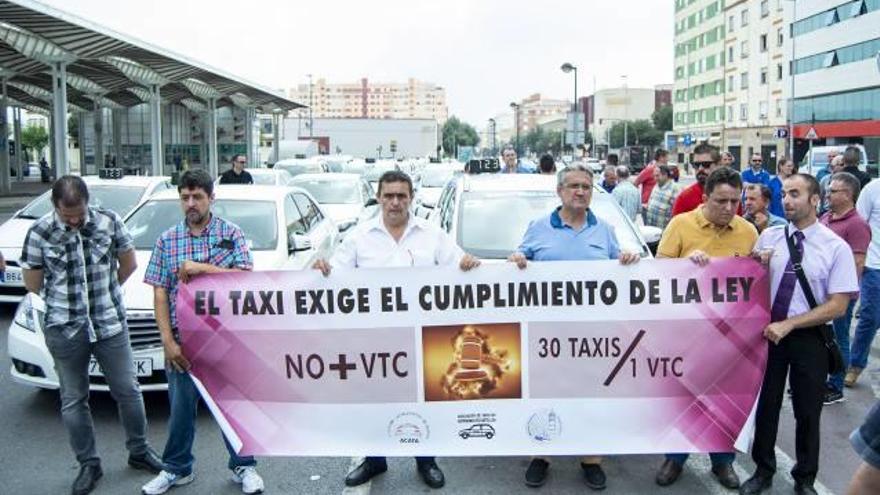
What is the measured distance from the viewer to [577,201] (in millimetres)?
4938

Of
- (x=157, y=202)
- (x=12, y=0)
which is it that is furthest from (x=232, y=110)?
(x=157, y=202)

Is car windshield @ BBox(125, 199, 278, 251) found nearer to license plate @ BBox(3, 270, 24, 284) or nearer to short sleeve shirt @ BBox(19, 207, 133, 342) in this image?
license plate @ BBox(3, 270, 24, 284)

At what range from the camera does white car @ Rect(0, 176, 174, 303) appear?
958cm

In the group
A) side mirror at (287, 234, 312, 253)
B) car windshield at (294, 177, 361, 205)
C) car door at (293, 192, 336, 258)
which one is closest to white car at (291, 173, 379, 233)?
car windshield at (294, 177, 361, 205)

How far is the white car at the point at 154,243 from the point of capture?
609 centimetres

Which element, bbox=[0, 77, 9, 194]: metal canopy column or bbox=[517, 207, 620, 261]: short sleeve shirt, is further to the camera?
bbox=[0, 77, 9, 194]: metal canopy column

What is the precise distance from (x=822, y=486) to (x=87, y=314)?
4.39 m

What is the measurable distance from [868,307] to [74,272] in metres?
6.08

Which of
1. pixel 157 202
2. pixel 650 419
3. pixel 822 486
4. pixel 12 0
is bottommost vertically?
pixel 822 486

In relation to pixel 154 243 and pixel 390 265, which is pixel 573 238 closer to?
pixel 390 265

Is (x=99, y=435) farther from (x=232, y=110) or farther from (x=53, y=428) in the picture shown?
(x=232, y=110)

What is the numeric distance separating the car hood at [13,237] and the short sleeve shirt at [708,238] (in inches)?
289

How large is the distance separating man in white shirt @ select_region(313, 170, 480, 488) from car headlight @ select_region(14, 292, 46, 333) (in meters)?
2.66

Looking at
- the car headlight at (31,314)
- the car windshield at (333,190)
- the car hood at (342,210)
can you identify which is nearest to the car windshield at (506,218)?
the car headlight at (31,314)
